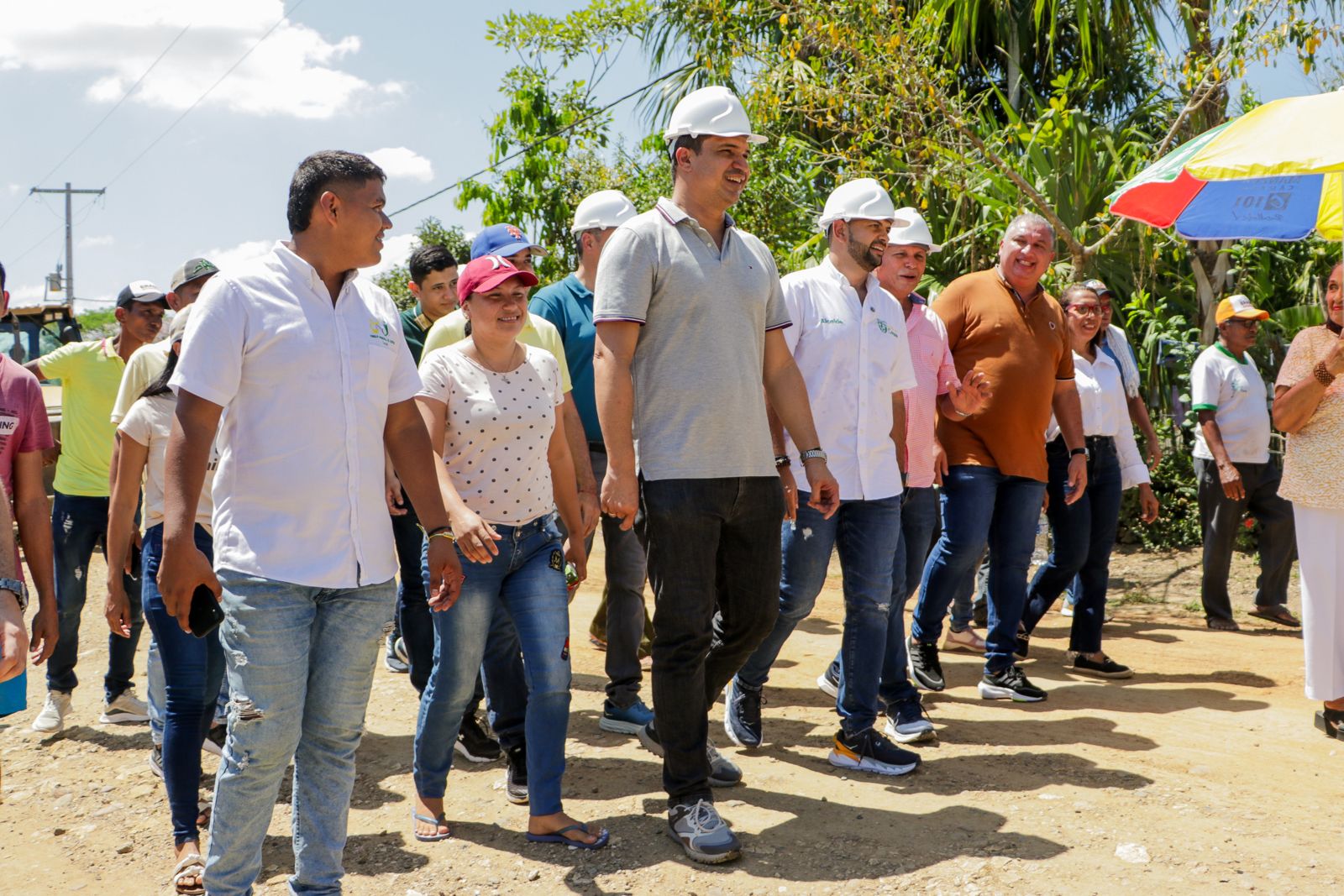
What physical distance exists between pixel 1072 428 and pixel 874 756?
236 centimetres

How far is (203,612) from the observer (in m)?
3.07

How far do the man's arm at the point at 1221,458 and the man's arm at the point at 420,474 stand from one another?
5.87 meters

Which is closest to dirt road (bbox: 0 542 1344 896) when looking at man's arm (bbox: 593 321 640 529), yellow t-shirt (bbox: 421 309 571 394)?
man's arm (bbox: 593 321 640 529)

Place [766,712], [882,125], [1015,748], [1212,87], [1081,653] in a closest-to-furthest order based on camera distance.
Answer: [1015,748], [766,712], [1081,653], [1212,87], [882,125]

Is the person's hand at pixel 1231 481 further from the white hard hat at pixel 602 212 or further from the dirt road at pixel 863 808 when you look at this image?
the white hard hat at pixel 602 212

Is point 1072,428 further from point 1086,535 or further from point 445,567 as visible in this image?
point 445,567

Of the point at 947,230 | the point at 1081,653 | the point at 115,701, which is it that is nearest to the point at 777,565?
the point at 1081,653

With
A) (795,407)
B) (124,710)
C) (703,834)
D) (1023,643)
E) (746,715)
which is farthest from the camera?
(1023,643)

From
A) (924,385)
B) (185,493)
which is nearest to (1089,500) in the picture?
(924,385)

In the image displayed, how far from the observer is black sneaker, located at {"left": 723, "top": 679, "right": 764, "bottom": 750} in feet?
16.3

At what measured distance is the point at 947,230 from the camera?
10.8 m

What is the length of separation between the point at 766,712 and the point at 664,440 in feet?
7.21

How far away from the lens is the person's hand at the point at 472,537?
12.4 ft

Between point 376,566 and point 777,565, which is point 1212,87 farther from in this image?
point 376,566
